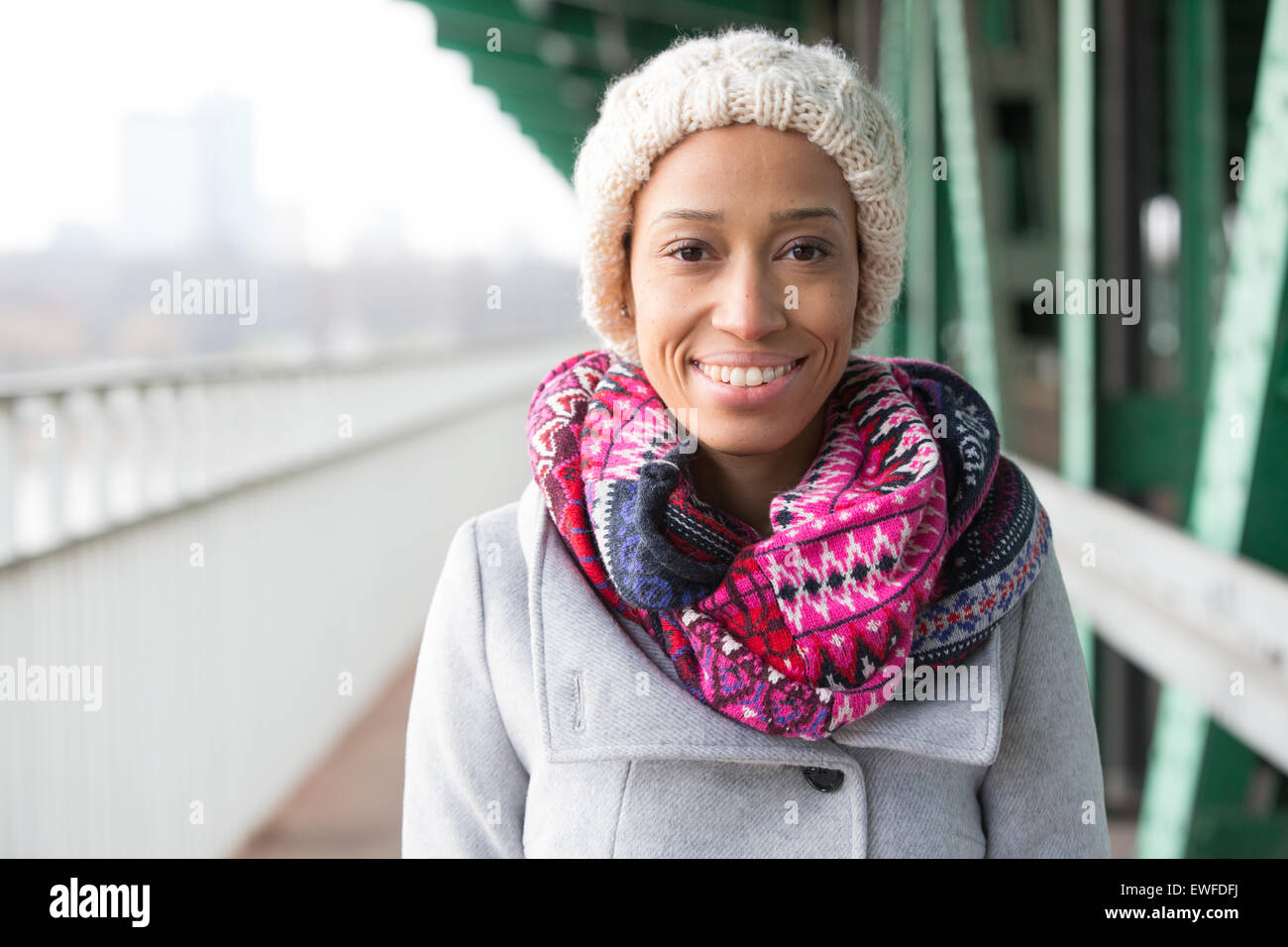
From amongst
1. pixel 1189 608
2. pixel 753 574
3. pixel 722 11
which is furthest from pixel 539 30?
pixel 753 574

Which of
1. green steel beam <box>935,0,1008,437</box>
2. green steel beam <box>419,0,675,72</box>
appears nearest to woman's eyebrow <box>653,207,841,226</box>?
green steel beam <box>935,0,1008,437</box>

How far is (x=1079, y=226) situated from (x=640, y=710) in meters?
2.84

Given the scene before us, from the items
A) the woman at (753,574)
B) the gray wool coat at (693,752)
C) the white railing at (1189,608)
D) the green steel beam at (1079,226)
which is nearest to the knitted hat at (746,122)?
the woman at (753,574)

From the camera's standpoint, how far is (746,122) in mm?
1479

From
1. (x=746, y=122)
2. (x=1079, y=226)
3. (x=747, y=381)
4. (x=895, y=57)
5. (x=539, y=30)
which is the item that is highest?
(x=539, y=30)

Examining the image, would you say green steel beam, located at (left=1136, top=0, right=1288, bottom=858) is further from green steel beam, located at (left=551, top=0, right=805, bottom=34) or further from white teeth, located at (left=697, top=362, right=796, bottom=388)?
green steel beam, located at (left=551, top=0, right=805, bottom=34)

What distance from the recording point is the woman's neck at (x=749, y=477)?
166 cm

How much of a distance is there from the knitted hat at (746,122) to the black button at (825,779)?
2.06 feet

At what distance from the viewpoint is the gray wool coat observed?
1.52 metres

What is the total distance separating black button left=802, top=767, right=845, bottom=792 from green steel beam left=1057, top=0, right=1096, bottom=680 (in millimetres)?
2478

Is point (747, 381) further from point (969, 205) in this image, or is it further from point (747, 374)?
point (969, 205)

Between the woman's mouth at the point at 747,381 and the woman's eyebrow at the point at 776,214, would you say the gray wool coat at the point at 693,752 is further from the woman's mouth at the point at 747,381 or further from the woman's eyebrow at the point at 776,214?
the woman's eyebrow at the point at 776,214
